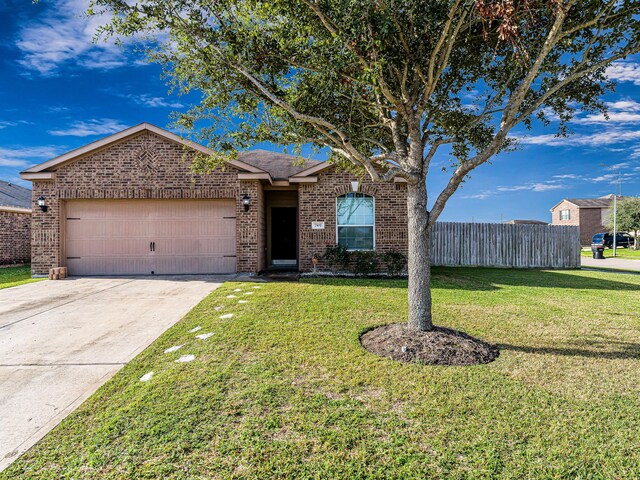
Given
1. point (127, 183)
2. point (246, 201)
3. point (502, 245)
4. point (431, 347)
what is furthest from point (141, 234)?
point (502, 245)

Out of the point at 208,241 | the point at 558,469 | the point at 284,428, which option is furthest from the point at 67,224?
the point at 558,469

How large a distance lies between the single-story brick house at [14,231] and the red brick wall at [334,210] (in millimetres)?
11998

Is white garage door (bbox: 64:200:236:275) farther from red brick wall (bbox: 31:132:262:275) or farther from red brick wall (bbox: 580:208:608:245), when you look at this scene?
red brick wall (bbox: 580:208:608:245)

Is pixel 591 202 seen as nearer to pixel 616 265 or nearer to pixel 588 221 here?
pixel 588 221

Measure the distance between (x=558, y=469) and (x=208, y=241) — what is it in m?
10.4

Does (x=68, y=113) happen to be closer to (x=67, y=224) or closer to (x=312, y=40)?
(x=67, y=224)

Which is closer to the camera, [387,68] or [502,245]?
[387,68]

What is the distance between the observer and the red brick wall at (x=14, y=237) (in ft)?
45.9

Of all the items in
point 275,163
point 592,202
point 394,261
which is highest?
point 592,202

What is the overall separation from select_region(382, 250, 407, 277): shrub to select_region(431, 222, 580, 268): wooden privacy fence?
16.7 ft

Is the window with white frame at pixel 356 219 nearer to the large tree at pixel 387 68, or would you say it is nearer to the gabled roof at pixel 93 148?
the gabled roof at pixel 93 148

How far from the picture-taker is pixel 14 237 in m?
14.5

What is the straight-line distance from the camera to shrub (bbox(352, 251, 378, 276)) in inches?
437

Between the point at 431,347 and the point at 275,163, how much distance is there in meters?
11.2
